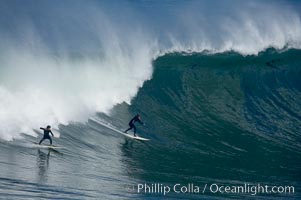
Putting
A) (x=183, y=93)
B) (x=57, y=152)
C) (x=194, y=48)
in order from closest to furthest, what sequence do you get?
1. (x=57, y=152)
2. (x=183, y=93)
3. (x=194, y=48)

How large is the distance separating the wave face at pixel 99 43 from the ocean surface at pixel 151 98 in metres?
0.07

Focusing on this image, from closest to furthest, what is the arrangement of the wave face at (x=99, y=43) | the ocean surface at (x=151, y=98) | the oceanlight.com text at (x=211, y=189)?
the oceanlight.com text at (x=211, y=189), the ocean surface at (x=151, y=98), the wave face at (x=99, y=43)

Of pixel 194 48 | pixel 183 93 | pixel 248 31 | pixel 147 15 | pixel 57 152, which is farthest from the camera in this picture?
pixel 147 15

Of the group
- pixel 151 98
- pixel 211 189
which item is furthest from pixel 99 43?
pixel 211 189

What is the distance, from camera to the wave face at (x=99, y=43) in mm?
20016

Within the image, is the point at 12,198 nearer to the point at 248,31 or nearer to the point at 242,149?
the point at 242,149

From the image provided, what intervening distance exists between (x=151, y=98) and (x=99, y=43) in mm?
6736

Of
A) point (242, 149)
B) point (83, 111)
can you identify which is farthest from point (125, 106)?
point (242, 149)

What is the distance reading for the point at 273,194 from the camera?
12320 millimetres

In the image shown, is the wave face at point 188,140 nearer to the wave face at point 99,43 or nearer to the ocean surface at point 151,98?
the ocean surface at point 151,98

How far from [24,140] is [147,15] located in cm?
2123

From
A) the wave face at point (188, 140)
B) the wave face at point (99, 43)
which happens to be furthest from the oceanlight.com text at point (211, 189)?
the wave face at point (99, 43)

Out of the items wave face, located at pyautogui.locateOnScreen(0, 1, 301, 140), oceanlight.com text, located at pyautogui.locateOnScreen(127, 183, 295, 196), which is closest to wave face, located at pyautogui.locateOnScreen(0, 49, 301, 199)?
oceanlight.com text, located at pyautogui.locateOnScreen(127, 183, 295, 196)

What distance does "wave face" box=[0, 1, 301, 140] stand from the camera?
20.0 meters
